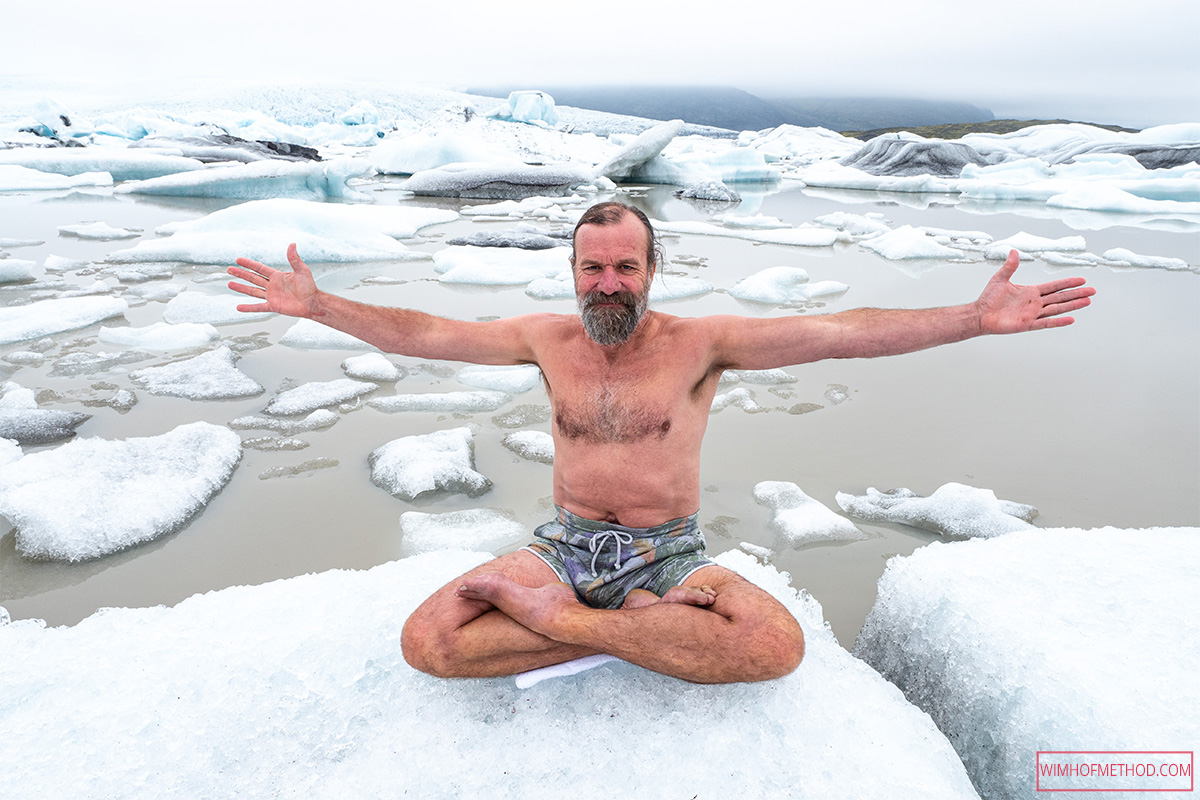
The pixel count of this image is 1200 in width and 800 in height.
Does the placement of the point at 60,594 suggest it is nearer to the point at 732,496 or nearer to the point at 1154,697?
the point at 732,496

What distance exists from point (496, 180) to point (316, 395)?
33.7 feet

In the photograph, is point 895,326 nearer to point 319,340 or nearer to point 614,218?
point 614,218

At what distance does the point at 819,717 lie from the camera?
1.33 metres

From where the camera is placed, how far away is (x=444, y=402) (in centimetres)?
329

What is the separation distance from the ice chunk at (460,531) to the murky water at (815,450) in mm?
51

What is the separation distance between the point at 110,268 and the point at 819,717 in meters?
6.89

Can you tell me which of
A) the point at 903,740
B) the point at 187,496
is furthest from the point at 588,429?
the point at 187,496

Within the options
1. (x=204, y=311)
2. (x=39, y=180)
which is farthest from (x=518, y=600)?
(x=39, y=180)

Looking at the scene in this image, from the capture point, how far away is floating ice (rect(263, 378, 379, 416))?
10.3 ft

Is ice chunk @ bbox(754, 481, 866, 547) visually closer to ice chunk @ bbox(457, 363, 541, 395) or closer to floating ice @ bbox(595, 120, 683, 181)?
ice chunk @ bbox(457, 363, 541, 395)

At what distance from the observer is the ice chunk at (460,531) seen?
2.22m

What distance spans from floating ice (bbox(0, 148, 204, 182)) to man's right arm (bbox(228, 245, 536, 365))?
14227mm

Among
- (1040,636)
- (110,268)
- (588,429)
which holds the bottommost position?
(110,268)

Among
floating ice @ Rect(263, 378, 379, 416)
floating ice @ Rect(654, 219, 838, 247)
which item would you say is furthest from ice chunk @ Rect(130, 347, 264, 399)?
floating ice @ Rect(654, 219, 838, 247)
